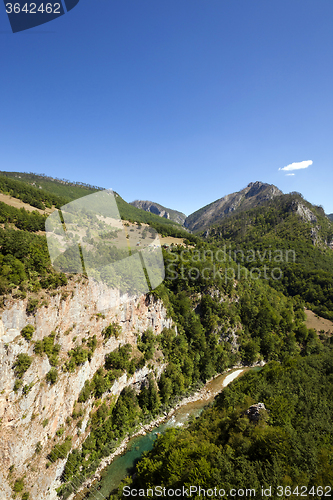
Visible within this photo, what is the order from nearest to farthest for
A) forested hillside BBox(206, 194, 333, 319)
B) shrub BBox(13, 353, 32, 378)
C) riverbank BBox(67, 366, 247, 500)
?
shrub BBox(13, 353, 32, 378) < riverbank BBox(67, 366, 247, 500) < forested hillside BBox(206, 194, 333, 319)

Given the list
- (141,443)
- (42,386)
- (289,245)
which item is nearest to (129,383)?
(141,443)

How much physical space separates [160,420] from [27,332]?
2298 centimetres

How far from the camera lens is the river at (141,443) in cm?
1978

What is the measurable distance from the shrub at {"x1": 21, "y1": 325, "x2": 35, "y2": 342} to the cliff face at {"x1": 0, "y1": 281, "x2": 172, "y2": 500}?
0.28m

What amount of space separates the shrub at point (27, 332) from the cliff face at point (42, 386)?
0.91ft

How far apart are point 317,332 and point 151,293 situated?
162 feet

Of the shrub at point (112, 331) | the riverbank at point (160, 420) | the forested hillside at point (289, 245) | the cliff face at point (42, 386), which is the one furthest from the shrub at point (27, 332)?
the forested hillside at point (289, 245)

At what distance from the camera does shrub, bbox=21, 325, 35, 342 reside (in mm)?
17344

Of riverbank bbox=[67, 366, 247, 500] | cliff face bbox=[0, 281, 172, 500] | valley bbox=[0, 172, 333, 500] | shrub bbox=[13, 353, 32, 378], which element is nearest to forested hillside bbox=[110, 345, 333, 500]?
valley bbox=[0, 172, 333, 500]

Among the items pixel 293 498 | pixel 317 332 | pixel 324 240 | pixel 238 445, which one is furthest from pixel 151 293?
pixel 324 240

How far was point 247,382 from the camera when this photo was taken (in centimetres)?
2888

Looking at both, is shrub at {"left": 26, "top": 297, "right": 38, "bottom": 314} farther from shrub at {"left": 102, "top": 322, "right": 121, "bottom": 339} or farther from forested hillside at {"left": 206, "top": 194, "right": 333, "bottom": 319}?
forested hillside at {"left": 206, "top": 194, "right": 333, "bottom": 319}

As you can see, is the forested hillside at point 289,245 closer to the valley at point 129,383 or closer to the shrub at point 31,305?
the valley at point 129,383

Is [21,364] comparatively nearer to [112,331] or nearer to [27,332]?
[27,332]
